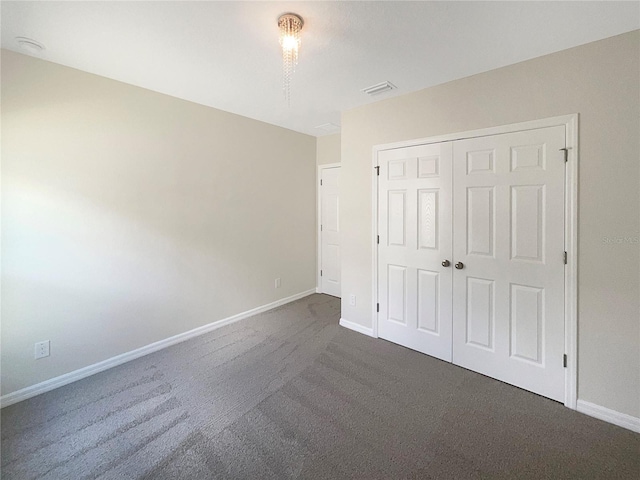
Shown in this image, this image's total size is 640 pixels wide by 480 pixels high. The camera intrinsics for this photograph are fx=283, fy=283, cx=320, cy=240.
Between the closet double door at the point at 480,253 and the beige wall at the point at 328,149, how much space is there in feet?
5.03

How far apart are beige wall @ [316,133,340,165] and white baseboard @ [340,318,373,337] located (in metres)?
2.38

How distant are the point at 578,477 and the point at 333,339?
1972mm

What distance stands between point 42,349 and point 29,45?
2.20 m

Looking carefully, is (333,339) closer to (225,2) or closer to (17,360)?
(17,360)

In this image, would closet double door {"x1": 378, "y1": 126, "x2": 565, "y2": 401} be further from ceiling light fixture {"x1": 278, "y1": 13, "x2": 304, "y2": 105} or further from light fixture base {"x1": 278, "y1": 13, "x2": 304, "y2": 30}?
light fixture base {"x1": 278, "y1": 13, "x2": 304, "y2": 30}

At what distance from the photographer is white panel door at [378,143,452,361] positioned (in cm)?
256

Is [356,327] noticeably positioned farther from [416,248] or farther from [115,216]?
[115,216]

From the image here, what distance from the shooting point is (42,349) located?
220 centimetres

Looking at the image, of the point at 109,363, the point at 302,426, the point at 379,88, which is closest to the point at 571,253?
the point at 379,88

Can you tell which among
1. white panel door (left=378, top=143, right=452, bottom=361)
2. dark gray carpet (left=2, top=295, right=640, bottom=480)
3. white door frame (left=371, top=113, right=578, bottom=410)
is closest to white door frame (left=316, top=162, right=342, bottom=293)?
white panel door (left=378, top=143, right=452, bottom=361)

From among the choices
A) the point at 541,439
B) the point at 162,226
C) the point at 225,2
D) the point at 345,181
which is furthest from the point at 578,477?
the point at 162,226

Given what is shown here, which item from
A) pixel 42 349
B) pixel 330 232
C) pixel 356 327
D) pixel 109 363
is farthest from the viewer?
pixel 330 232

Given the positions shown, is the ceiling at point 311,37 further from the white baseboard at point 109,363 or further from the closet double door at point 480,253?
the white baseboard at point 109,363

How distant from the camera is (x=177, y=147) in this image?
9.55 ft
